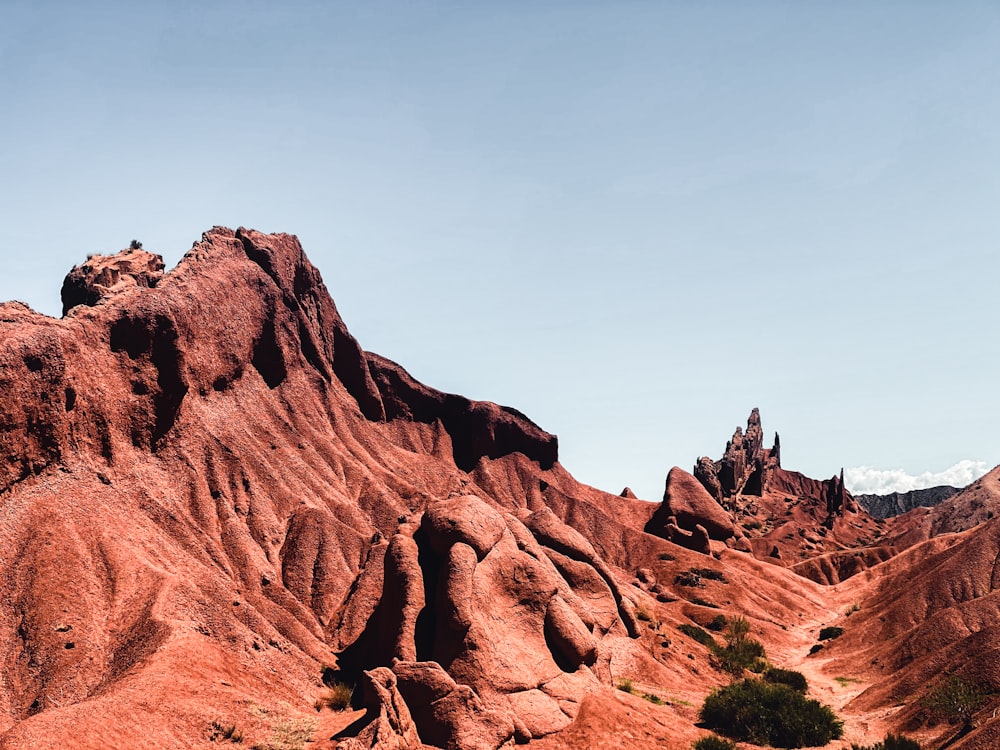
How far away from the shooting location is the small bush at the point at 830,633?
62.4 metres

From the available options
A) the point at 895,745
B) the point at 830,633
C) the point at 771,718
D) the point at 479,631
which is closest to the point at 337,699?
the point at 479,631

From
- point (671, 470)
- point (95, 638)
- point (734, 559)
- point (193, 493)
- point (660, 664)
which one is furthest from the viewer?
point (671, 470)

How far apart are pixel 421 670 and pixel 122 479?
32025 mm

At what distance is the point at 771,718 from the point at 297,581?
118ft

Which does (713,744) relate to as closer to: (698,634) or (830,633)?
(698,634)

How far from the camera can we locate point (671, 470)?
10462 cm

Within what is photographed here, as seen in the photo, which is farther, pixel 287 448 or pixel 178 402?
pixel 287 448

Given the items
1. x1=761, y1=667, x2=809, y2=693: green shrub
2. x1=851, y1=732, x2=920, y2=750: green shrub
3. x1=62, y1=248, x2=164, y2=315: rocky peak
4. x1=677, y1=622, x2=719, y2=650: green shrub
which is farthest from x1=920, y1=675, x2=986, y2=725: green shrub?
x1=62, y1=248, x2=164, y2=315: rocky peak

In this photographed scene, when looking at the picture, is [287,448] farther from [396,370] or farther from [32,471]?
[396,370]

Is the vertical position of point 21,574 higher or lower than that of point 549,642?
higher

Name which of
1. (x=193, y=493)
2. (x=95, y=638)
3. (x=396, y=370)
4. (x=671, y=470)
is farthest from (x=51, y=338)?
(x=671, y=470)

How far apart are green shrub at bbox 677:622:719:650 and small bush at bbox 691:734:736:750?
2344cm

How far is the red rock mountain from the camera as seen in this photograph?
28281 millimetres

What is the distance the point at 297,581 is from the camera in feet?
180
